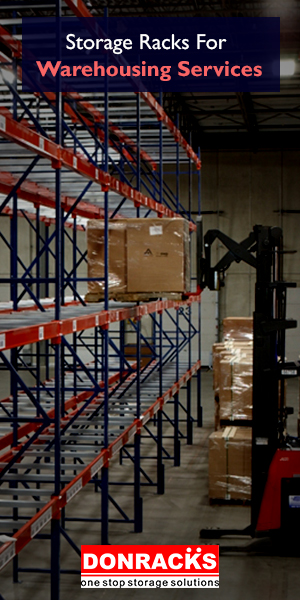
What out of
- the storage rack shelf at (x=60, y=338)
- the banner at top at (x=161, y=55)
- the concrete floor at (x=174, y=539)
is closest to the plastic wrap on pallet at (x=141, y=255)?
the storage rack shelf at (x=60, y=338)

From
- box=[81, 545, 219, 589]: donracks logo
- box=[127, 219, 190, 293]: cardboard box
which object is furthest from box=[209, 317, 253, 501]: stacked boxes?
box=[127, 219, 190, 293]: cardboard box

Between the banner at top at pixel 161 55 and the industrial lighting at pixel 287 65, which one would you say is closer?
the banner at top at pixel 161 55

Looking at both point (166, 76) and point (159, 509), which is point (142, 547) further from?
point (166, 76)

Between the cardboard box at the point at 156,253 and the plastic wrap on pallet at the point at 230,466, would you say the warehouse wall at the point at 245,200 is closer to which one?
the plastic wrap on pallet at the point at 230,466

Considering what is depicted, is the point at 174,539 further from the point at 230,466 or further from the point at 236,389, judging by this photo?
the point at 236,389

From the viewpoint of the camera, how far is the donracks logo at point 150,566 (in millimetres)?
7715

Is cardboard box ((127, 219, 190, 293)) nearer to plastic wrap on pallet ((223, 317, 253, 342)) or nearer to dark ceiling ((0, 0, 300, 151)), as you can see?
dark ceiling ((0, 0, 300, 151))

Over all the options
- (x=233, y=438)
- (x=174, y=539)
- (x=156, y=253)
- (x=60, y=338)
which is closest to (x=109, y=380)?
(x=233, y=438)

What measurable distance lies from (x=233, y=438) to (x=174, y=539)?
176 centimetres

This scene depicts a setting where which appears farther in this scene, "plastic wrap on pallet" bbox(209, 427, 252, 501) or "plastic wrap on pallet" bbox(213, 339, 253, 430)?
"plastic wrap on pallet" bbox(213, 339, 253, 430)

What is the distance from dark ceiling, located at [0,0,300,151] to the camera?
42.8ft

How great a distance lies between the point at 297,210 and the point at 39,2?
59.7 ft

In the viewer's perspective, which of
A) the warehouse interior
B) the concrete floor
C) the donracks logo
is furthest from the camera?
the donracks logo

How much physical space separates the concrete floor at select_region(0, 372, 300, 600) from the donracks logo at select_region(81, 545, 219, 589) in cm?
13
